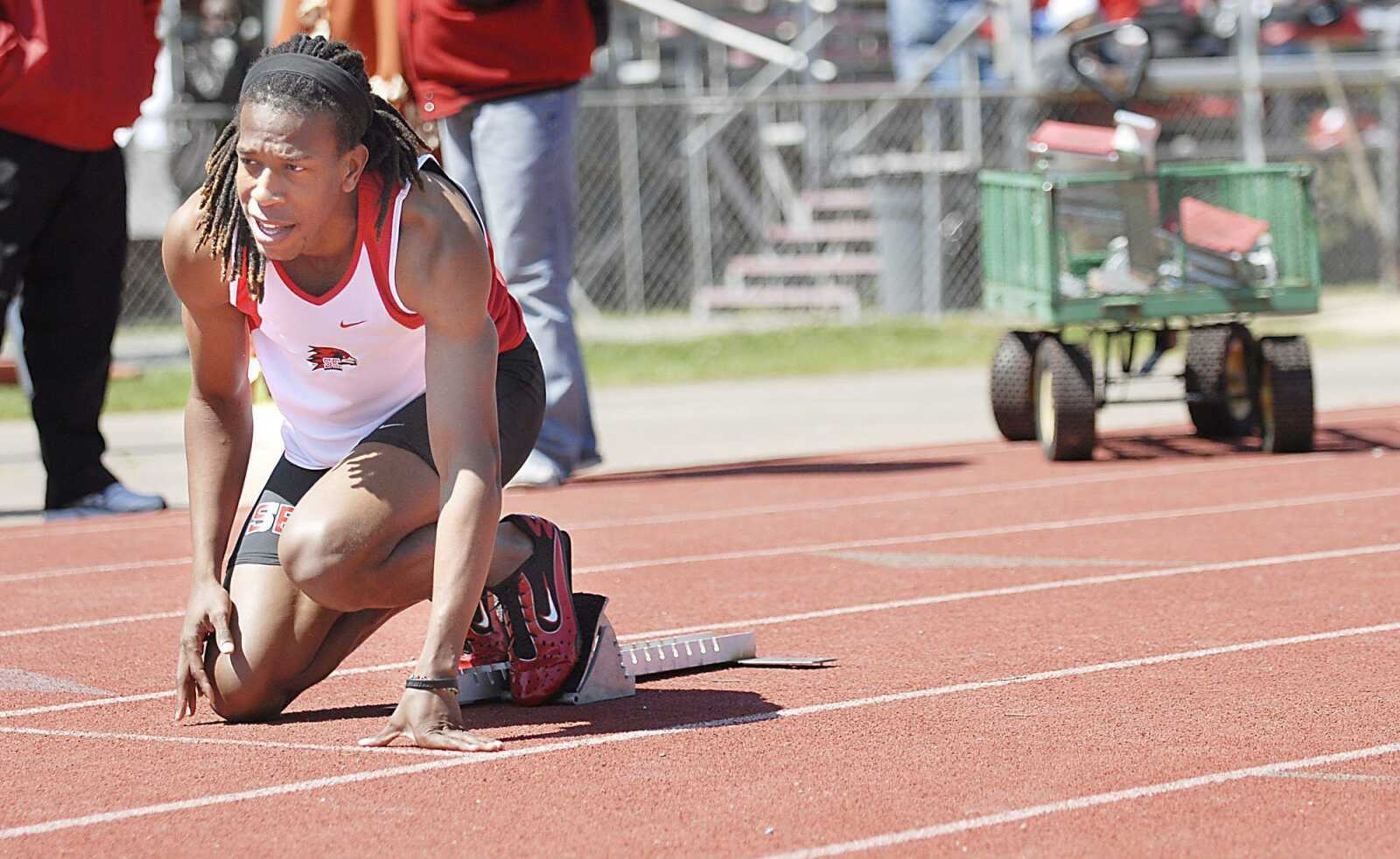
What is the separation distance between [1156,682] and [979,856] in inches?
53.3

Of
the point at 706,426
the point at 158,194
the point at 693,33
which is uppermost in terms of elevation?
the point at 693,33

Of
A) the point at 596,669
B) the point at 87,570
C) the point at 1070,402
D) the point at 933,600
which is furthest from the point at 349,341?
the point at 1070,402

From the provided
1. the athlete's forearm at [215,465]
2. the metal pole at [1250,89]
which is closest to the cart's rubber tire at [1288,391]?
the athlete's forearm at [215,465]

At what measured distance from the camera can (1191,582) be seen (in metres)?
5.62

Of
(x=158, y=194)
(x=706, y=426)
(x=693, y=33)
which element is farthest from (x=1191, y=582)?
(x=693, y=33)

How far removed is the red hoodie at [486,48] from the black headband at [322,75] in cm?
378

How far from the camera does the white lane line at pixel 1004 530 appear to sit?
6289 millimetres

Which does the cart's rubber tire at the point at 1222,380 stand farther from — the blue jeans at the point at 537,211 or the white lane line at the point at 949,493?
the blue jeans at the point at 537,211

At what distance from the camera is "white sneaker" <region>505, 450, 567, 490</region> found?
779 cm

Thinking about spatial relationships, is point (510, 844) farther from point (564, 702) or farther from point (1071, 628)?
point (1071, 628)

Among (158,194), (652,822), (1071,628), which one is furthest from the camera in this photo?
(158,194)

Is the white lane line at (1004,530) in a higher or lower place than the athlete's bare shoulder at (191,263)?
lower

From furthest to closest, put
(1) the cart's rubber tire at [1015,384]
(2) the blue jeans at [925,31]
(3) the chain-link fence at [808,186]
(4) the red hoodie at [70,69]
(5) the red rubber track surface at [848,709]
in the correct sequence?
(2) the blue jeans at [925,31]
(3) the chain-link fence at [808,186]
(1) the cart's rubber tire at [1015,384]
(4) the red hoodie at [70,69]
(5) the red rubber track surface at [848,709]

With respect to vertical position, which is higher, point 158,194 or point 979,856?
point 158,194
